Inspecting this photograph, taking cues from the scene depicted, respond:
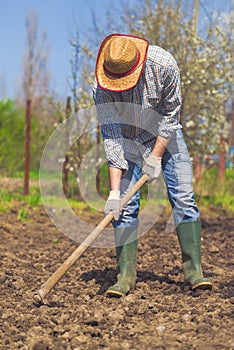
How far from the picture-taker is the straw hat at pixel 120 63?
305 cm

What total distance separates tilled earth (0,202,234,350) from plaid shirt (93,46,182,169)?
2.85 ft

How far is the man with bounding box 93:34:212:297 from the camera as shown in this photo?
314 cm

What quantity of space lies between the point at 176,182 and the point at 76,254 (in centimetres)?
79

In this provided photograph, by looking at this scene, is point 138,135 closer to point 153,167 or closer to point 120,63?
point 153,167

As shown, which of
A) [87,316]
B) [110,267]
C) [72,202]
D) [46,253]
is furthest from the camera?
[72,202]

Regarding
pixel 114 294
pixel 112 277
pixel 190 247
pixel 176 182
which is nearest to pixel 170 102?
pixel 176 182

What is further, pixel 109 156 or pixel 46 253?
pixel 46 253

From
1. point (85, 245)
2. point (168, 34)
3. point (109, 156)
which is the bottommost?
point (85, 245)

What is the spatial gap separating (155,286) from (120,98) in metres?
1.25

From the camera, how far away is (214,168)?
9742 mm

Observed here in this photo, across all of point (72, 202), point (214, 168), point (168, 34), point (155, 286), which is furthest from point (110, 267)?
point (214, 168)

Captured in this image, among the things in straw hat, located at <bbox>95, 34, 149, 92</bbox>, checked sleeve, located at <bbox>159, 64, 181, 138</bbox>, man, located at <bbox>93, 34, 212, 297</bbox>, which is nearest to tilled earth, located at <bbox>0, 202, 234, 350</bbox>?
man, located at <bbox>93, 34, 212, 297</bbox>

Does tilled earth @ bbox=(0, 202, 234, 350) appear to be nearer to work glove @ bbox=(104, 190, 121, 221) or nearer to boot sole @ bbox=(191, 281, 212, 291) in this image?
boot sole @ bbox=(191, 281, 212, 291)

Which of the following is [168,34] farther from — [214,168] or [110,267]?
[110,267]
